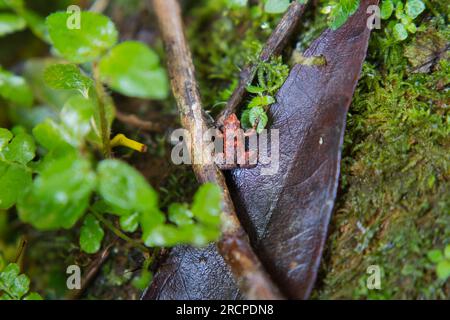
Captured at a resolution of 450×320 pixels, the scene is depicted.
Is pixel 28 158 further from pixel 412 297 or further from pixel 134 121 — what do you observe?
pixel 412 297

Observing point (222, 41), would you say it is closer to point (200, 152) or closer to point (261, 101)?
point (261, 101)

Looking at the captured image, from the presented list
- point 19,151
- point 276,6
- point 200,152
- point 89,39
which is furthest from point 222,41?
point 19,151

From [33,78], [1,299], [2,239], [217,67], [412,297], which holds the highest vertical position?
[217,67]

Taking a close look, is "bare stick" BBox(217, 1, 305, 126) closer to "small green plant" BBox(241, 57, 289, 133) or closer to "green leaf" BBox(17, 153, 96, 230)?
"small green plant" BBox(241, 57, 289, 133)

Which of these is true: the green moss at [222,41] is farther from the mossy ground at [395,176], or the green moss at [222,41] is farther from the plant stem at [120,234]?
the plant stem at [120,234]

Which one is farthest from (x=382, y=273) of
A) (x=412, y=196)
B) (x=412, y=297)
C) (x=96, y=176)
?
(x=96, y=176)

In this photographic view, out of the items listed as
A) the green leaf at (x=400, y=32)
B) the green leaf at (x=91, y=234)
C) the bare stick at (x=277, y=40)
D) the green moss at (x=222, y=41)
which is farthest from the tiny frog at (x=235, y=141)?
the green leaf at (x=400, y=32)

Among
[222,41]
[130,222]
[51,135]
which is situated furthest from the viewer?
[222,41]
